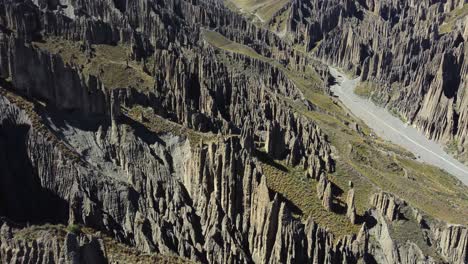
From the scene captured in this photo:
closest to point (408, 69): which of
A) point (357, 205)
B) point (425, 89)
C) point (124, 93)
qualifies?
point (425, 89)

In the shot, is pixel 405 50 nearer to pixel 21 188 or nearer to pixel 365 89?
pixel 365 89

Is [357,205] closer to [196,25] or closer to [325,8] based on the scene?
[196,25]

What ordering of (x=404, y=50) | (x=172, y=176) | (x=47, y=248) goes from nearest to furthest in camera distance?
(x=47, y=248) < (x=172, y=176) < (x=404, y=50)

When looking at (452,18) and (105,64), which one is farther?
(452,18)

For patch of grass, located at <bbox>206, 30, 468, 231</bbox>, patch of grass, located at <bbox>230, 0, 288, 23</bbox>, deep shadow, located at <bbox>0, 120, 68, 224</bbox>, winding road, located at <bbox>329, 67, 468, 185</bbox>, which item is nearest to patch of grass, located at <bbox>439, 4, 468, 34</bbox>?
winding road, located at <bbox>329, 67, 468, 185</bbox>

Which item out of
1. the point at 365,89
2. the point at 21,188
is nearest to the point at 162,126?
the point at 21,188
